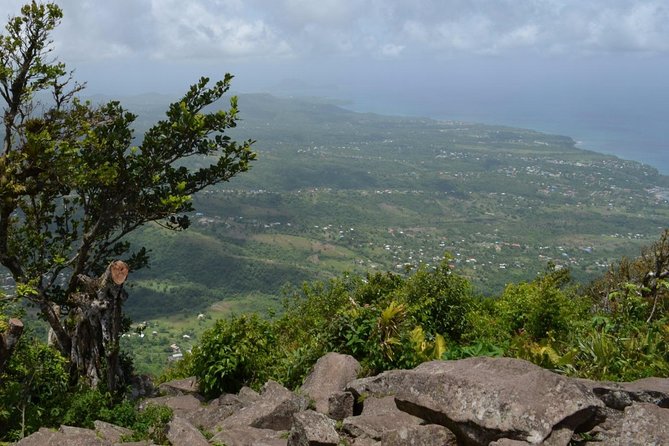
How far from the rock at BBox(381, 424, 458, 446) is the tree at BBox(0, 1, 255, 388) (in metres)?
7.28

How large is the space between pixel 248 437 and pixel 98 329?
4822mm

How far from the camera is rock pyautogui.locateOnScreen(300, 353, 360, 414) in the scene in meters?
9.89

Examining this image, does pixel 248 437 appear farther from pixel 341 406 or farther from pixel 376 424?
pixel 376 424

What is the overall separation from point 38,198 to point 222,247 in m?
133

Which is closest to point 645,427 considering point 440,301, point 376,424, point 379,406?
point 376,424

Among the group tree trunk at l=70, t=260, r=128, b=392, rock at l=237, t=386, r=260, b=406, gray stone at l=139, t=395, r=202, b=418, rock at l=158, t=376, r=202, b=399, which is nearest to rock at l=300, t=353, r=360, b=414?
rock at l=237, t=386, r=260, b=406

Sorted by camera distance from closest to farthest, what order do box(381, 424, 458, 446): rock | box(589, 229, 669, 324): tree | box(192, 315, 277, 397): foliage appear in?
box(381, 424, 458, 446): rock → box(589, 229, 669, 324): tree → box(192, 315, 277, 397): foliage

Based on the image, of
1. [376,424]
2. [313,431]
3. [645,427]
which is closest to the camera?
[645,427]

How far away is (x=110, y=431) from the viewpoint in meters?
8.87

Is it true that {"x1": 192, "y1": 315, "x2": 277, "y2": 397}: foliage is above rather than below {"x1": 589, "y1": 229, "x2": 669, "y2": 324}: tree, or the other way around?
below

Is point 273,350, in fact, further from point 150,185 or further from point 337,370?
point 150,185

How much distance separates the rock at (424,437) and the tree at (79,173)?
7285 mm

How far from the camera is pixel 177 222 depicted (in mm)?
12852

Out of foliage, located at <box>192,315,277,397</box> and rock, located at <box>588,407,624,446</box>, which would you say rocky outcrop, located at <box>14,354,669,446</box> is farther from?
foliage, located at <box>192,315,277,397</box>
